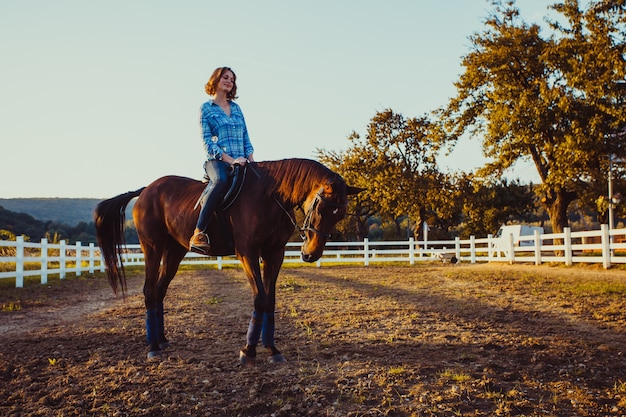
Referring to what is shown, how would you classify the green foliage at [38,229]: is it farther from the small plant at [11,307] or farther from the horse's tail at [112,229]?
the horse's tail at [112,229]

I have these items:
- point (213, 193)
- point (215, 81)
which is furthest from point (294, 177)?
point (215, 81)

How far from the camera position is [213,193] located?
494 centimetres

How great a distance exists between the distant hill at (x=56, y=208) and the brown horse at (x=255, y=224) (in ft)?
433

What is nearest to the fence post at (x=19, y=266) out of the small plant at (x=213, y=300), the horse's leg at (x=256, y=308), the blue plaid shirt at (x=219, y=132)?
the small plant at (x=213, y=300)

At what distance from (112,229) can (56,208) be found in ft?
474

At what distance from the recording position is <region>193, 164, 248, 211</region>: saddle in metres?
4.98

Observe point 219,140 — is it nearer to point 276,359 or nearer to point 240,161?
point 240,161

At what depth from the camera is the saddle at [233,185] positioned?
16.3 ft

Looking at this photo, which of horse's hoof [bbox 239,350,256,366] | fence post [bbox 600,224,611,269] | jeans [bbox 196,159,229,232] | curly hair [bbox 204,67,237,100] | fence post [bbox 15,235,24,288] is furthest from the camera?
fence post [bbox 600,224,611,269]

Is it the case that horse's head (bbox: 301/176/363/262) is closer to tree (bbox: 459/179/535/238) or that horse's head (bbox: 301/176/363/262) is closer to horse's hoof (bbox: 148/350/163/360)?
horse's hoof (bbox: 148/350/163/360)

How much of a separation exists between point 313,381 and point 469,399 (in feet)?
3.85

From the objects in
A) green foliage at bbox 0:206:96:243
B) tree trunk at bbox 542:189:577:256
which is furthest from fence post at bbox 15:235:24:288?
green foliage at bbox 0:206:96:243

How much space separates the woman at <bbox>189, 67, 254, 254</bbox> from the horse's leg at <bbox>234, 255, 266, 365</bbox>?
0.56 metres

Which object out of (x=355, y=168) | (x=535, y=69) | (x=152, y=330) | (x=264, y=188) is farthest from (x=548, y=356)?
(x=355, y=168)
